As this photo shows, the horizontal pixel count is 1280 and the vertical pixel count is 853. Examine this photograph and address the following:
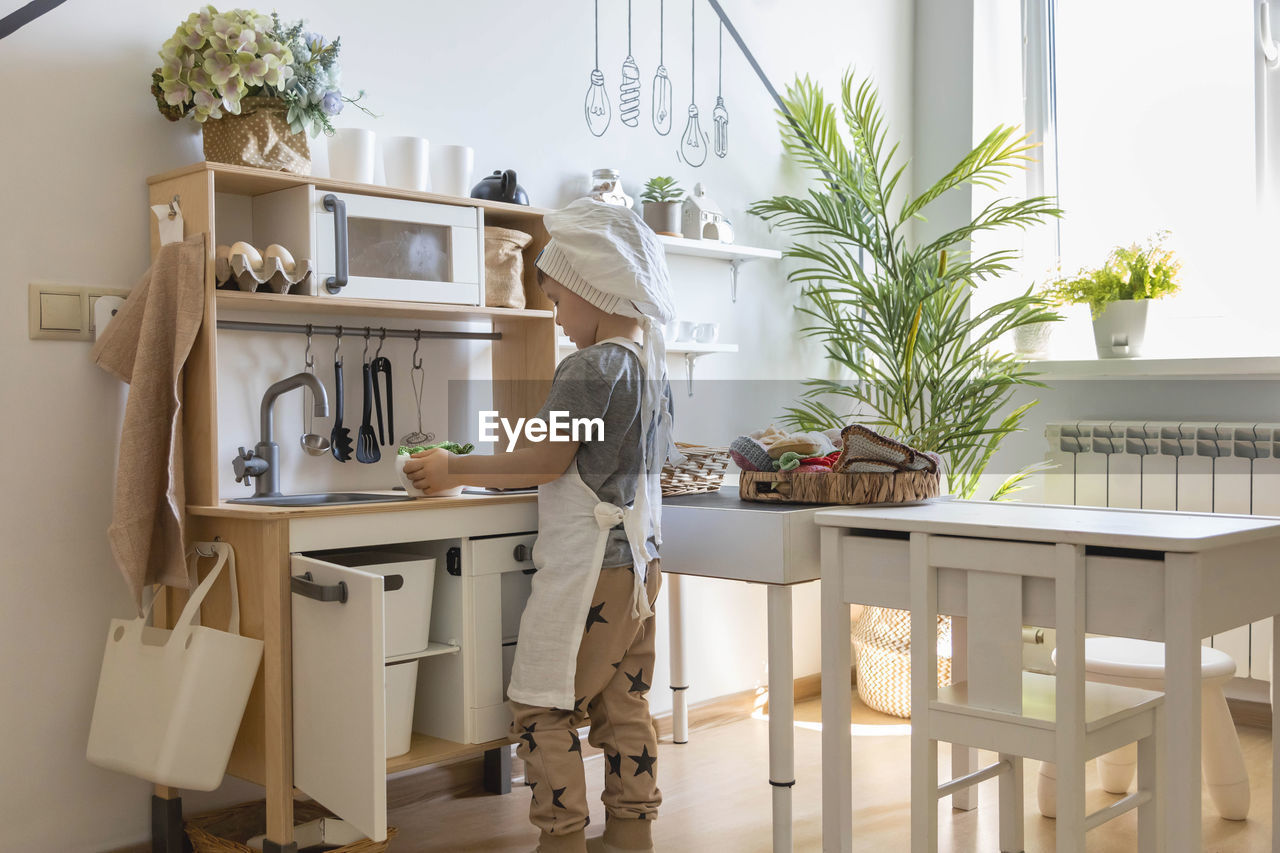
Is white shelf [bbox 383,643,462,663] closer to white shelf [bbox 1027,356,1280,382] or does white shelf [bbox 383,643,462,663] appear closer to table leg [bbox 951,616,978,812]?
table leg [bbox 951,616,978,812]

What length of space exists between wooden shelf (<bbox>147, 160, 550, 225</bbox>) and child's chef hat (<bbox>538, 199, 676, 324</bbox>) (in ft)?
0.88

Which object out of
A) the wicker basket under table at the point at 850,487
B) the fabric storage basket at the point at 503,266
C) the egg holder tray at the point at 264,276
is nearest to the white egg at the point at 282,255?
the egg holder tray at the point at 264,276

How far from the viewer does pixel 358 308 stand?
230 cm

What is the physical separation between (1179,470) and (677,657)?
1627 mm

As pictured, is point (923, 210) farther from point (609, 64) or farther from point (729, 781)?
point (729, 781)

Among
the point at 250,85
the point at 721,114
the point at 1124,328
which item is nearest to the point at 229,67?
the point at 250,85

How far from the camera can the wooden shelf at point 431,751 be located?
2.15 m

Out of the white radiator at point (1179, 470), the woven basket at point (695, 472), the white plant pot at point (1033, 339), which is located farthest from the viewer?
the white plant pot at point (1033, 339)

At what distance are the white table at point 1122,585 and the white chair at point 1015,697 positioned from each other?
0.03 metres

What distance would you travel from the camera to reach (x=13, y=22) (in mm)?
2096

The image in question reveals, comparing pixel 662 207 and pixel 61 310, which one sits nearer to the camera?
pixel 61 310

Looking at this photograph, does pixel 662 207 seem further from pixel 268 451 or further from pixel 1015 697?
pixel 1015 697

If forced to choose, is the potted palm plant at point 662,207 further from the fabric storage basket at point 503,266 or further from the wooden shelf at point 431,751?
the wooden shelf at point 431,751

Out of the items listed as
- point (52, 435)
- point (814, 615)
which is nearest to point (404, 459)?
point (52, 435)
